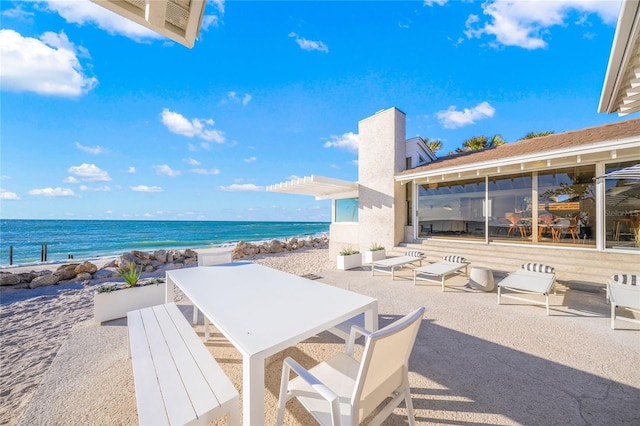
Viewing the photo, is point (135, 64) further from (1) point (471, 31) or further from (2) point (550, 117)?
(2) point (550, 117)

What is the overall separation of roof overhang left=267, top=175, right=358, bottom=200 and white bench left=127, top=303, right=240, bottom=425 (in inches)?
295

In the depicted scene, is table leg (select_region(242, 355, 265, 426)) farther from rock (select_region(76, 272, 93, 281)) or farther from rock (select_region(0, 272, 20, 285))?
rock (select_region(0, 272, 20, 285))

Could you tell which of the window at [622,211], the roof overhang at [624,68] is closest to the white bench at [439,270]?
the window at [622,211]

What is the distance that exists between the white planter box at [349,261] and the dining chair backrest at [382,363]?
22.2 feet

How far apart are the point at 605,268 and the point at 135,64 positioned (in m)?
21.3

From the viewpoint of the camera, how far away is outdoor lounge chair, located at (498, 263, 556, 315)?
15.3ft

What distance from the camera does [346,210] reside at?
12914 millimetres

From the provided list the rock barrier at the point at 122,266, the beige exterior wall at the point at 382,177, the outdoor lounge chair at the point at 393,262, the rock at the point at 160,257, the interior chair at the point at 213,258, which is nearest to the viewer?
the interior chair at the point at 213,258

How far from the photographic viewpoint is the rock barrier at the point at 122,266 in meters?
8.59

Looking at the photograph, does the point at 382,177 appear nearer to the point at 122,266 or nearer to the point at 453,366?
the point at 453,366

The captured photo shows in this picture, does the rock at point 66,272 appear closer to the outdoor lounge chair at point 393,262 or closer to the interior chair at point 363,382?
the outdoor lounge chair at point 393,262

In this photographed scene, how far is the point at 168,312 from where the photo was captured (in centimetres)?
310

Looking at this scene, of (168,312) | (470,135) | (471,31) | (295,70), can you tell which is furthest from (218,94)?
(470,135)

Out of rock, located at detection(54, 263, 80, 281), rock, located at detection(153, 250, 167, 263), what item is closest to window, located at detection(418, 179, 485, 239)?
rock, located at detection(153, 250, 167, 263)
